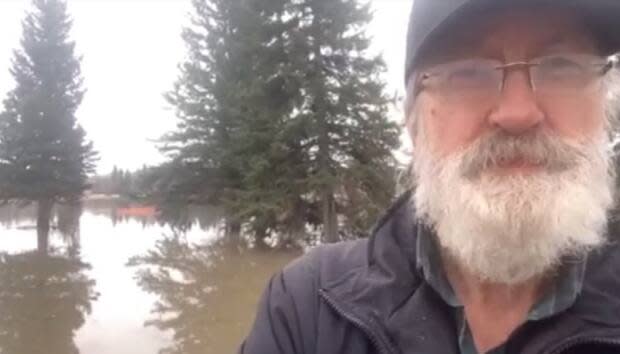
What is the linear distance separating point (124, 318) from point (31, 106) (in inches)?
644

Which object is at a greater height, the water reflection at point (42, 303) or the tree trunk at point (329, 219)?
the tree trunk at point (329, 219)

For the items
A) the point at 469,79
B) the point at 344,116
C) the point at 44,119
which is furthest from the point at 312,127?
the point at 469,79

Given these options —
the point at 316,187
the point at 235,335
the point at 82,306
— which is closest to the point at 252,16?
the point at 316,187

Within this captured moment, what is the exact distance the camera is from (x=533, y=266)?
1182mm

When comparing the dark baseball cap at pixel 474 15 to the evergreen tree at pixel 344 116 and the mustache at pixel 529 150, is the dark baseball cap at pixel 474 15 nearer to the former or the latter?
the mustache at pixel 529 150

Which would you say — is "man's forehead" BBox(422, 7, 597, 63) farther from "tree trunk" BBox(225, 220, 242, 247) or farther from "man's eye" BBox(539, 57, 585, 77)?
"tree trunk" BBox(225, 220, 242, 247)

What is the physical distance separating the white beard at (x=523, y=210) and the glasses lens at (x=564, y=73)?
0.38 feet

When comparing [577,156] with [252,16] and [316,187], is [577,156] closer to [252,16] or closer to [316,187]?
[316,187]

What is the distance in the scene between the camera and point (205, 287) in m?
10.9

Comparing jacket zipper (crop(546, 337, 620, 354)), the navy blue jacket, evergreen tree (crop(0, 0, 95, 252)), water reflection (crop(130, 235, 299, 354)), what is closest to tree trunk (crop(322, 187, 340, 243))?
water reflection (crop(130, 235, 299, 354))

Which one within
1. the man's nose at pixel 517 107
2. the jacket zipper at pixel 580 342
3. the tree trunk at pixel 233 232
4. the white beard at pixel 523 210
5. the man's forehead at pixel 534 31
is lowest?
the tree trunk at pixel 233 232

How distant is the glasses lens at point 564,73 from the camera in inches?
44.8

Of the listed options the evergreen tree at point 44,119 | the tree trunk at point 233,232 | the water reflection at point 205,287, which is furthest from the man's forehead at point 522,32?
the evergreen tree at point 44,119

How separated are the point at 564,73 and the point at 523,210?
308 mm
